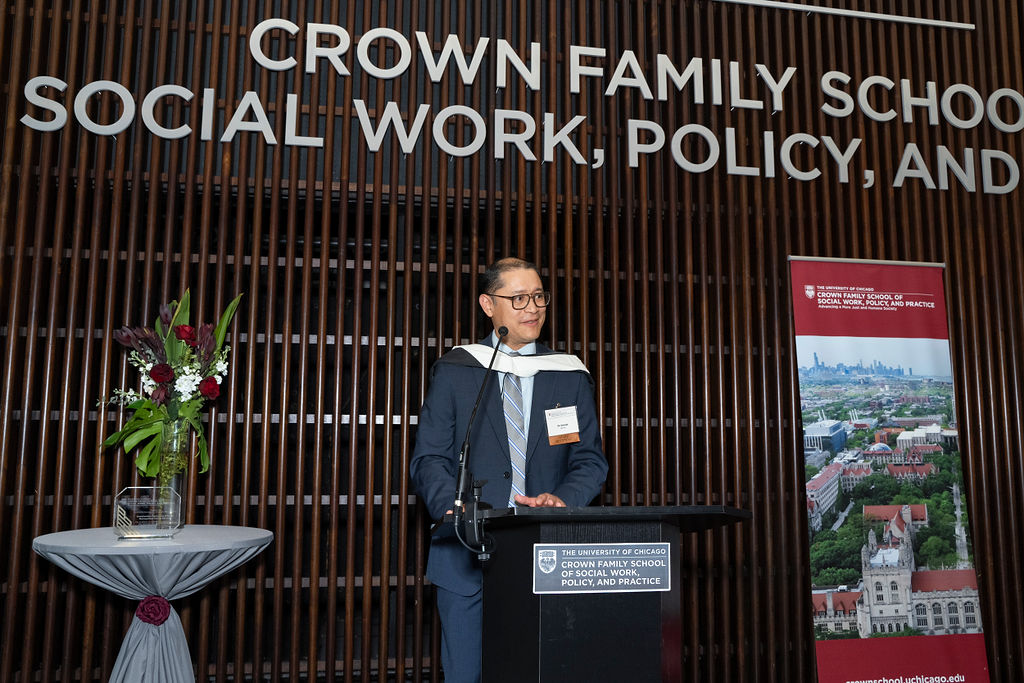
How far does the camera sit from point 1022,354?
15.0 feet

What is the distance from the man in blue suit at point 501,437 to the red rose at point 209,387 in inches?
44.4

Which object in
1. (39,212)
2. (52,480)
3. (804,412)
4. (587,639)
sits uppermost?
(39,212)

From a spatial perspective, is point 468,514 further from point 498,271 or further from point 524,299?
point 498,271

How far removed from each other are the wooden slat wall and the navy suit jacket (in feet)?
3.26

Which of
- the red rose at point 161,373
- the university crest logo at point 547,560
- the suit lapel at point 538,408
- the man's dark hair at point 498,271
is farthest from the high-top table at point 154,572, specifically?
the university crest logo at point 547,560

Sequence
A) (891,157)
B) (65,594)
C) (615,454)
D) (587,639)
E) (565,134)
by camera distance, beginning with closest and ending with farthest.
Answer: (587,639) → (65,594) → (615,454) → (565,134) → (891,157)

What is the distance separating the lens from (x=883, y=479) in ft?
13.9

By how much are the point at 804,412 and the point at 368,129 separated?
251cm

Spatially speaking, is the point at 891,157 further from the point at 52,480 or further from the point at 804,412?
the point at 52,480

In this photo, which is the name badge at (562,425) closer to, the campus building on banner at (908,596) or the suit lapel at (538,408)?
the suit lapel at (538,408)

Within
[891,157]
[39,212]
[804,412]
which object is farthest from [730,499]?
[39,212]

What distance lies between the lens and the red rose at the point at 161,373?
3447 millimetres

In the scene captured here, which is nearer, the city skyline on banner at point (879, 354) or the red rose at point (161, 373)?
the red rose at point (161, 373)

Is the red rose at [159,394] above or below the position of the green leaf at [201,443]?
above
